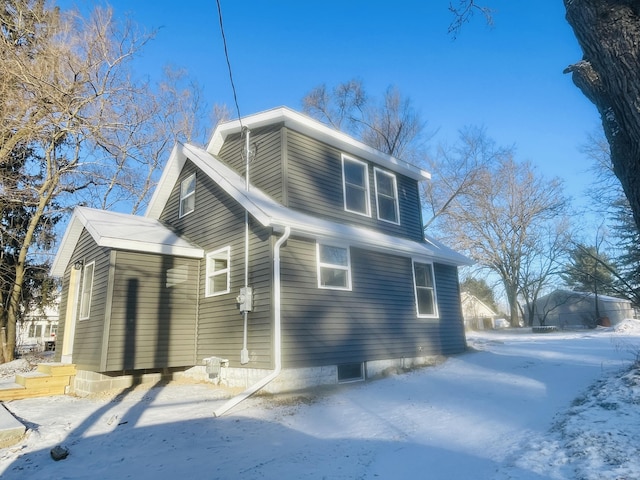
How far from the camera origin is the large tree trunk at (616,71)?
9.62 ft

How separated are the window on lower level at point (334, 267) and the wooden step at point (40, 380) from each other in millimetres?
5959

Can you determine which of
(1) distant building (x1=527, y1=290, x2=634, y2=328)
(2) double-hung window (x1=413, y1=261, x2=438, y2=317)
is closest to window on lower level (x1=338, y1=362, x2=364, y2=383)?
(2) double-hung window (x1=413, y1=261, x2=438, y2=317)

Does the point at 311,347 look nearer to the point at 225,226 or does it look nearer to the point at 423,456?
the point at 225,226

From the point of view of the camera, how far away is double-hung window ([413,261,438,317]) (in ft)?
37.7

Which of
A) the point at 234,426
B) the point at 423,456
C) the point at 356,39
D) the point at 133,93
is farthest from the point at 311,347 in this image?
the point at 133,93

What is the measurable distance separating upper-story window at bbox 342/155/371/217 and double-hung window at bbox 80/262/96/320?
6484mm

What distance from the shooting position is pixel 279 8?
8359mm

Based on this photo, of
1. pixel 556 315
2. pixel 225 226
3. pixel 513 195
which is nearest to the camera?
pixel 225 226

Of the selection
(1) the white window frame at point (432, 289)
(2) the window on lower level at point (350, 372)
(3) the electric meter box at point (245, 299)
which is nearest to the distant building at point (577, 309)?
(1) the white window frame at point (432, 289)

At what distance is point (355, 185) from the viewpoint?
1112 cm

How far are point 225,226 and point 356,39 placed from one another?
634cm

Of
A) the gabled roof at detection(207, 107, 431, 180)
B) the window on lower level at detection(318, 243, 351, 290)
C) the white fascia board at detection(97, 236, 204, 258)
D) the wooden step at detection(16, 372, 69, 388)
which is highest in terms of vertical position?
the gabled roof at detection(207, 107, 431, 180)

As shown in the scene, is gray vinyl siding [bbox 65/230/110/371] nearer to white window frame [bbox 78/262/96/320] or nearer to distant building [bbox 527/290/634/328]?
white window frame [bbox 78/262/96/320]

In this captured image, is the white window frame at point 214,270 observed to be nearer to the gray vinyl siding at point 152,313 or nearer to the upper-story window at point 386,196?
the gray vinyl siding at point 152,313
